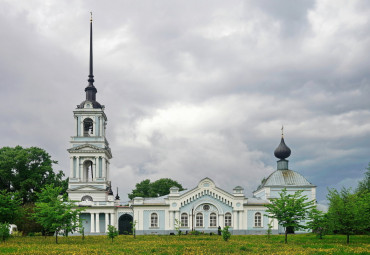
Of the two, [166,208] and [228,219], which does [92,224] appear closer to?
[166,208]

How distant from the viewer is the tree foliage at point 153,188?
277 feet

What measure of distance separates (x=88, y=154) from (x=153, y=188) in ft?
74.9

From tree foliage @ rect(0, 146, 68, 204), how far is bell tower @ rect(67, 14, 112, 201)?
5398mm

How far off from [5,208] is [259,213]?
3424cm

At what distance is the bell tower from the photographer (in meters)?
63.9

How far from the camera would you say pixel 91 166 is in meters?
67.4

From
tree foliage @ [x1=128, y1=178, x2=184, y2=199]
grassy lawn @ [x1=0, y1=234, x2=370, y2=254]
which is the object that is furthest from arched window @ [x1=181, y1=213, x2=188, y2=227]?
grassy lawn @ [x1=0, y1=234, x2=370, y2=254]

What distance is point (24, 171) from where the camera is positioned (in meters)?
66.6

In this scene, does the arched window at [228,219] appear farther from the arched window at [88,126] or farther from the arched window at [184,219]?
the arched window at [88,126]

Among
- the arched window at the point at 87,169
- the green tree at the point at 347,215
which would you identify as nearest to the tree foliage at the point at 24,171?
the arched window at the point at 87,169

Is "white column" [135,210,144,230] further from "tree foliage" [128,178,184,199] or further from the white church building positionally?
"tree foliage" [128,178,184,199]

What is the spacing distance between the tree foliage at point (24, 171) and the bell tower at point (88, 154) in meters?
5.40

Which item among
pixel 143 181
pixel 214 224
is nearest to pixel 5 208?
pixel 214 224

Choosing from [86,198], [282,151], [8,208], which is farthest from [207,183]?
[8,208]
